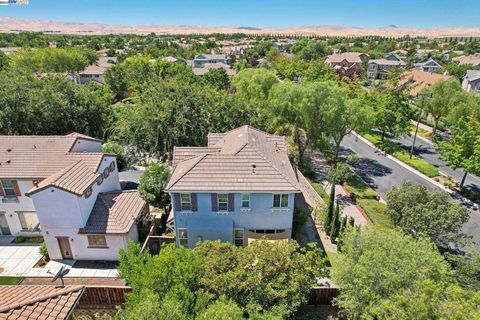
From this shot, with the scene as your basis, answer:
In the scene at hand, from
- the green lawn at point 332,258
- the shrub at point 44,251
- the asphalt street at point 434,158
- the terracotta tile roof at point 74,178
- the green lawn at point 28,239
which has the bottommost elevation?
the asphalt street at point 434,158

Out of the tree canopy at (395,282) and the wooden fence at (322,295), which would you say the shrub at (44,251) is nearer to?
the wooden fence at (322,295)

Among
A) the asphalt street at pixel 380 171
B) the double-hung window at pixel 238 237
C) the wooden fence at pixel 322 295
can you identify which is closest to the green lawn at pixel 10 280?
the double-hung window at pixel 238 237

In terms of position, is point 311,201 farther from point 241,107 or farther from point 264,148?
point 241,107

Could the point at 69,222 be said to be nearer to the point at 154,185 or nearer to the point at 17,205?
the point at 17,205

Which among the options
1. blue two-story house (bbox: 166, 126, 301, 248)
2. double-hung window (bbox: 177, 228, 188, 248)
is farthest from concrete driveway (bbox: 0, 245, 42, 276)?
blue two-story house (bbox: 166, 126, 301, 248)

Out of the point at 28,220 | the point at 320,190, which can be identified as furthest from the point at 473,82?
the point at 28,220

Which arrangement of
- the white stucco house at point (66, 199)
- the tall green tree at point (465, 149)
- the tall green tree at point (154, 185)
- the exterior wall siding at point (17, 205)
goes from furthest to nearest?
the tall green tree at point (465, 149) < the tall green tree at point (154, 185) < the exterior wall siding at point (17, 205) < the white stucco house at point (66, 199)

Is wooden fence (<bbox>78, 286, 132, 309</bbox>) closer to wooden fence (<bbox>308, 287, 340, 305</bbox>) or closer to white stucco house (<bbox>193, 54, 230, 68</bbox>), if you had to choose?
wooden fence (<bbox>308, 287, 340, 305</bbox>)

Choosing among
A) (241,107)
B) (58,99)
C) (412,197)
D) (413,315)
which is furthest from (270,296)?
(58,99)
